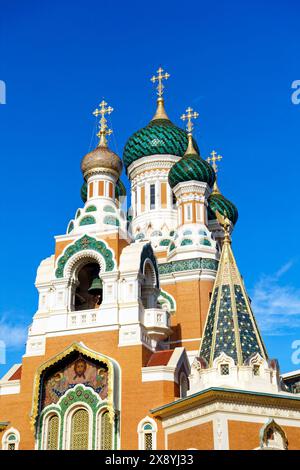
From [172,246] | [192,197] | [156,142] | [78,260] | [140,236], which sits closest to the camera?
[78,260]

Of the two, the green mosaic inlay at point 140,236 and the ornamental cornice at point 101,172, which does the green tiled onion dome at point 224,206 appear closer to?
the green mosaic inlay at point 140,236

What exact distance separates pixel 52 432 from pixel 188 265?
798cm

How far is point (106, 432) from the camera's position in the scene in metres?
17.4

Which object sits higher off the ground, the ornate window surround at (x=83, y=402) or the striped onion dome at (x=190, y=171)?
the striped onion dome at (x=190, y=171)

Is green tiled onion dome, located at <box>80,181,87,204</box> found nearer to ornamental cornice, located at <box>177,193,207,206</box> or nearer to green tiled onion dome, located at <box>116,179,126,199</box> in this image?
green tiled onion dome, located at <box>116,179,126,199</box>

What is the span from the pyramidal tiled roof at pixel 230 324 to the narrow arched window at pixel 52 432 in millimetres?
4127

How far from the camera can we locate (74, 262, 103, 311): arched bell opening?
20812 millimetres

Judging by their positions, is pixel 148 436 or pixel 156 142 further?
pixel 156 142

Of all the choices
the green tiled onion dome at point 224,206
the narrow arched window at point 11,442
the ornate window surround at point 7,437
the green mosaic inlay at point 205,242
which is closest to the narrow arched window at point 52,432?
the ornate window surround at point 7,437

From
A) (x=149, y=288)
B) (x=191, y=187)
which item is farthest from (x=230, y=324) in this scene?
(x=191, y=187)

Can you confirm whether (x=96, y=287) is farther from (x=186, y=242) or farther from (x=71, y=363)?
(x=186, y=242)

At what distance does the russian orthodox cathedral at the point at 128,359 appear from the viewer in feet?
50.8

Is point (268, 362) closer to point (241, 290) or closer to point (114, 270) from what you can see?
point (241, 290)

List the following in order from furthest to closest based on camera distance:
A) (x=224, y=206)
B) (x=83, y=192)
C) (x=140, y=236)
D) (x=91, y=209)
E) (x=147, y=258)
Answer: (x=83, y=192)
(x=224, y=206)
(x=140, y=236)
(x=91, y=209)
(x=147, y=258)
